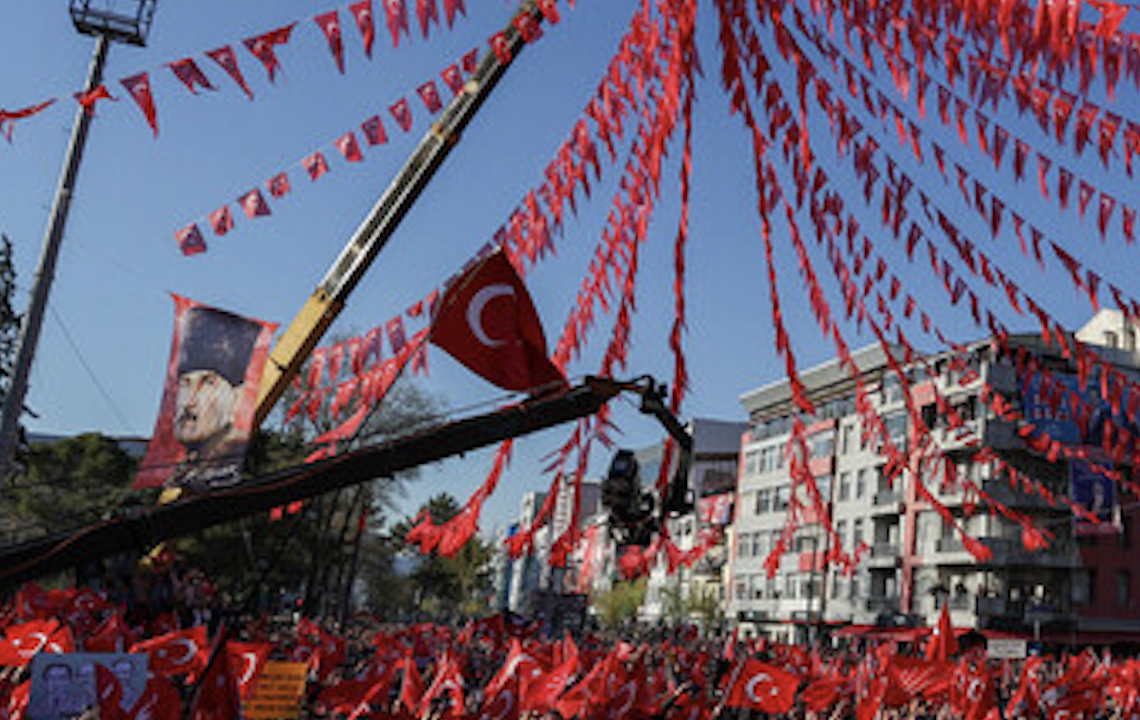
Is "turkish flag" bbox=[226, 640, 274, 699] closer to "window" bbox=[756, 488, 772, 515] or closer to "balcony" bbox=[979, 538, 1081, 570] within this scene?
"balcony" bbox=[979, 538, 1081, 570]

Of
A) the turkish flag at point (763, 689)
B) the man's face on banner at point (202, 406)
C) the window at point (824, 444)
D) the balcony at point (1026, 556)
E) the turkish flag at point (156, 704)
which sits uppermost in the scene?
the window at point (824, 444)

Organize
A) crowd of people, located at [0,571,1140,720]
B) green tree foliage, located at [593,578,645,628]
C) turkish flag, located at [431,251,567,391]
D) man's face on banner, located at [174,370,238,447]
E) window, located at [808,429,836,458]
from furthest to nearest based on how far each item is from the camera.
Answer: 1. green tree foliage, located at [593,578,645,628]
2. window, located at [808,429,836,458]
3. man's face on banner, located at [174,370,238,447]
4. turkish flag, located at [431,251,567,391]
5. crowd of people, located at [0,571,1140,720]

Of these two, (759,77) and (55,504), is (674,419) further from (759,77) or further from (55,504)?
(55,504)

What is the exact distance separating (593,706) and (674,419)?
107 inches

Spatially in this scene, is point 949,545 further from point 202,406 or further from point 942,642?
point 202,406

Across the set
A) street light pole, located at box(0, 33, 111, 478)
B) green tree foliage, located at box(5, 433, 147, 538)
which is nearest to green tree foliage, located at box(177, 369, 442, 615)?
green tree foliage, located at box(5, 433, 147, 538)

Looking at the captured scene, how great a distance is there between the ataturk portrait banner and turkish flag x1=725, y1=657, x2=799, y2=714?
5.90 meters

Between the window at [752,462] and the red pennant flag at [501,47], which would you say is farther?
the window at [752,462]

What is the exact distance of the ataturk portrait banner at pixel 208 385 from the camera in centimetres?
1373

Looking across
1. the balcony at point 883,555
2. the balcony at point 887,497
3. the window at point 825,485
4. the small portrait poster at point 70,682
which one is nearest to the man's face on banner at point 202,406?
the small portrait poster at point 70,682

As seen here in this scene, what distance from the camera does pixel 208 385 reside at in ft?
45.5

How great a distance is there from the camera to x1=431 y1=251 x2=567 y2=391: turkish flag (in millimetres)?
10438

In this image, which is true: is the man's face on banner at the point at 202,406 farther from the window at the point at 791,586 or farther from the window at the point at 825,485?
the window at the point at 791,586

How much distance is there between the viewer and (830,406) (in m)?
67.3
